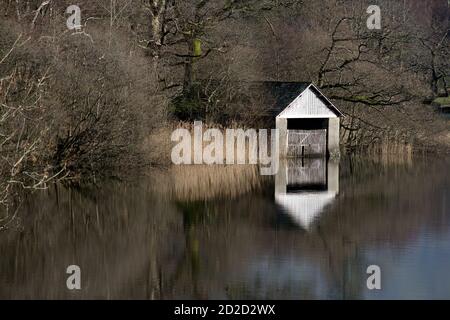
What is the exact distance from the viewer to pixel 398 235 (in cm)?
2098

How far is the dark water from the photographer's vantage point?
15594 mm

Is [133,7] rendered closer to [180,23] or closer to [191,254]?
[180,23]

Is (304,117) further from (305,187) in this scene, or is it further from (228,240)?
(228,240)

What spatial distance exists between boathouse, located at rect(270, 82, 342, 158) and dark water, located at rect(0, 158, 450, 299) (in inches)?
409

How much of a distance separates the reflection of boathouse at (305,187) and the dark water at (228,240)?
0.07 meters

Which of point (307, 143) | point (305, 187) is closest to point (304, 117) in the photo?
point (307, 143)

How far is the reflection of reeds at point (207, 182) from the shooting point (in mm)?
27080

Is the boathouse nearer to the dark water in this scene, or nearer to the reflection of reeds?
the reflection of reeds

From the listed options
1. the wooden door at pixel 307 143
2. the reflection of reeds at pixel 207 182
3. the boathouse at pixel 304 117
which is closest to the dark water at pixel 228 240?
the reflection of reeds at pixel 207 182

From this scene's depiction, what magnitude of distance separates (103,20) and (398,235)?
19339mm

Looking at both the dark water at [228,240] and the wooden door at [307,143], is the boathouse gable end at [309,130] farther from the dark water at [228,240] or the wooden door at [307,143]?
the dark water at [228,240]

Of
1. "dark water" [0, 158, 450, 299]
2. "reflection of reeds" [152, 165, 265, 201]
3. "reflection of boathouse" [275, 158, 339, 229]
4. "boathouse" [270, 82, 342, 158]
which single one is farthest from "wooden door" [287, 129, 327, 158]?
"dark water" [0, 158, 450, 299]

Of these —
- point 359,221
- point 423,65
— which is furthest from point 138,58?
point 423,65

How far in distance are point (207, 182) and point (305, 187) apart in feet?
10.8
